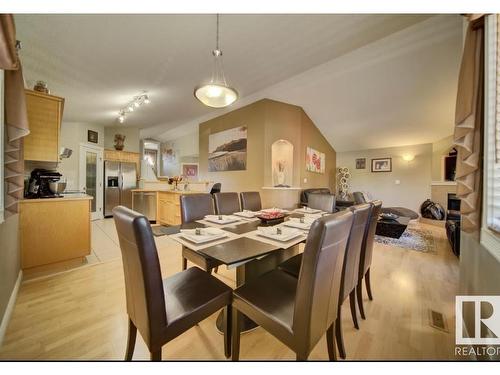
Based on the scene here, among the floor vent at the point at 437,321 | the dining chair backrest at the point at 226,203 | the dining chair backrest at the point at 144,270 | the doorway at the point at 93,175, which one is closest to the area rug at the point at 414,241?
the floor vent at the point at 437,321

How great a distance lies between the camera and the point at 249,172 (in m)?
4.89

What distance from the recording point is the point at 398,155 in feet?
19.6

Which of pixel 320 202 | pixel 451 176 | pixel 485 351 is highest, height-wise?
pixel 451 176

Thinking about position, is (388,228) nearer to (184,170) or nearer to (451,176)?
(451,176)

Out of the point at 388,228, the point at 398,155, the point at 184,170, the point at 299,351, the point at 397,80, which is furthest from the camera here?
the point at 184,170

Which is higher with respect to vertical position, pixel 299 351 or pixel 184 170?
pixel 184 170

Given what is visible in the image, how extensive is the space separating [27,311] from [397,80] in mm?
5784

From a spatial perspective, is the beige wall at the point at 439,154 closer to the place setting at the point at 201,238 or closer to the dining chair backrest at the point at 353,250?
the dining chair backrest at the point at 353,250

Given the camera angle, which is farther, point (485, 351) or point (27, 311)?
point (27, 311)

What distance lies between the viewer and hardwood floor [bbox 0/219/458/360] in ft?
4.25

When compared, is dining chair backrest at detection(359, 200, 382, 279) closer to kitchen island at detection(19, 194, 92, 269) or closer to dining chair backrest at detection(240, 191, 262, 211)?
dining chair backrest at detection(240, 191, 262, 211)

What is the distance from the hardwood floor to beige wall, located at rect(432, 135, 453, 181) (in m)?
4.16

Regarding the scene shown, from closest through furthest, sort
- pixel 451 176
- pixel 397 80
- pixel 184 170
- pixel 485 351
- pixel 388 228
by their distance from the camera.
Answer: pixel 485 351
pixel 397 80
pixel 388 228
pixel 451 176
pixel 184 170

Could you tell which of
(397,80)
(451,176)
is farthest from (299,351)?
(451,176)
